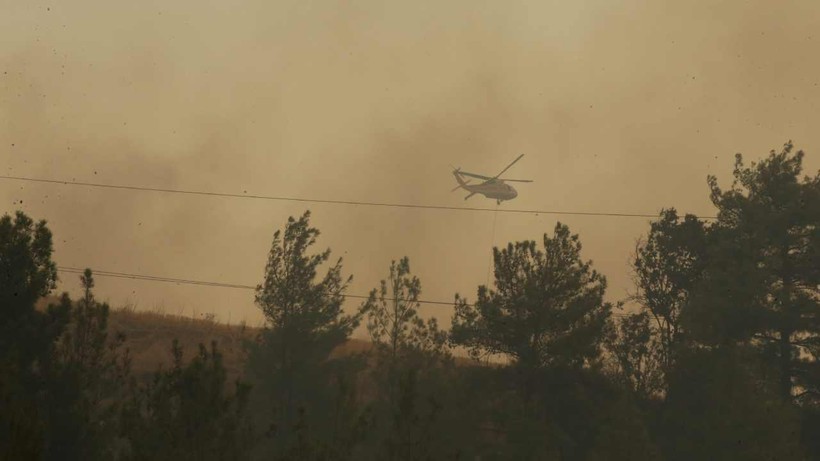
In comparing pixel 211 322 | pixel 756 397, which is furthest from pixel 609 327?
pixel 211 322

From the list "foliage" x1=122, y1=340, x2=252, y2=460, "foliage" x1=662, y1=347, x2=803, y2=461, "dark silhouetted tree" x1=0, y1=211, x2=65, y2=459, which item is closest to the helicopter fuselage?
"foliage" x1=662, y1=347, x2=803, y2=461

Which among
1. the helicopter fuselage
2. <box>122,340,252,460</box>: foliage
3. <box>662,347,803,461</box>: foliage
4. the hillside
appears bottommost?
<box>122,340,252,460</box>: foliage

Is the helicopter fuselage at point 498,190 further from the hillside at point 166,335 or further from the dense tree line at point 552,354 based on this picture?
the dense tree line at point 552,354

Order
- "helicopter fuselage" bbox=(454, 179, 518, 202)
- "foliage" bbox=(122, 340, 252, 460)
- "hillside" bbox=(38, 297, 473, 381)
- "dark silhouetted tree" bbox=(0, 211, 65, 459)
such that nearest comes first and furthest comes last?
"foliage" bbox=(122, 340, 252, 460)
"dark silhouetted tree" bbox=(0, 211, 65, 459)
"hillside" bbox=(38, 297, 473, 381)
"helicopter fuselage" bbox=(454, 179, 518, 202)

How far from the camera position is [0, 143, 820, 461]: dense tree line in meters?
26.3

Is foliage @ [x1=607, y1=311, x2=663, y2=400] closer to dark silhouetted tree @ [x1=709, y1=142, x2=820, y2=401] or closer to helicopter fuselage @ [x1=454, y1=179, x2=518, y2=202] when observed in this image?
dark silhouetted tree @ [x1=709, y1=142, x2=820, y2=401]

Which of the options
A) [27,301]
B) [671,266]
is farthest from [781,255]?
[27,301]

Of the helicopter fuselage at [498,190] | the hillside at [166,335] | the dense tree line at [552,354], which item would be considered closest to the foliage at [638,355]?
the dense tree line at [552,354]

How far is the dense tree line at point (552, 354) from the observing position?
86.2 feet

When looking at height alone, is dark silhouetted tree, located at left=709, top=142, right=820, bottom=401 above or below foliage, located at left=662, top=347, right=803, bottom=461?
above

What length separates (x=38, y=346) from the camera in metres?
25.9

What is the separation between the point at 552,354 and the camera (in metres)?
43.3

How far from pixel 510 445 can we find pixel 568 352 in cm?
541

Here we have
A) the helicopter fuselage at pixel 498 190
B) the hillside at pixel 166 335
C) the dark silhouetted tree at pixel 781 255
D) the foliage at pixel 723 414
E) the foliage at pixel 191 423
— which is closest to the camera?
the foliage at pixel 191 423
